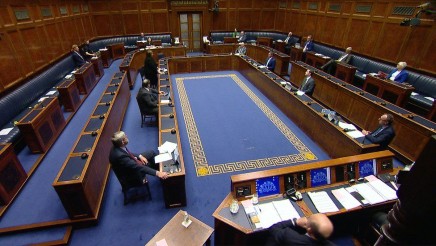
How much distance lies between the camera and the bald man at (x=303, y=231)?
2.17 m

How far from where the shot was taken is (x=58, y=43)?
30.4 feet

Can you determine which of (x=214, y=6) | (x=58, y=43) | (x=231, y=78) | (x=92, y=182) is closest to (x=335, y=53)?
(x=231, y=78)

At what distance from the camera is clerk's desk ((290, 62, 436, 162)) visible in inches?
195

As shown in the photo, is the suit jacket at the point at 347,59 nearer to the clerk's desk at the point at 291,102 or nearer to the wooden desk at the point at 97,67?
the clerk's desk at the point at 291,102

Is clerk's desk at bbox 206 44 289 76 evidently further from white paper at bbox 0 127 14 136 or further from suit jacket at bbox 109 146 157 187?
white paper at bbox 0 127 14 136

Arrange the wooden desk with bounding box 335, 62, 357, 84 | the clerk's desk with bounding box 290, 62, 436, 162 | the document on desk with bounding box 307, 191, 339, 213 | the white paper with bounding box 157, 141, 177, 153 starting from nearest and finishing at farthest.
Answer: the document on desk with bounding box 307, 191, 339, 213 → the white paper with bounding box 157, 141, 177, 153 → the clerk's desk with bounding box 290, 62, 436, 162 → the wooden desk with bounding box 335, 62, 357, 84

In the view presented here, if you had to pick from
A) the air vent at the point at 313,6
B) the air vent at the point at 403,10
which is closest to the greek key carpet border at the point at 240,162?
the air vent at the point at 403,10

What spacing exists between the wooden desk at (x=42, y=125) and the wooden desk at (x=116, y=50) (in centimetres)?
760

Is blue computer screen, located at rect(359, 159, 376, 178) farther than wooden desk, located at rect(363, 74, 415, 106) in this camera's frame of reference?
No

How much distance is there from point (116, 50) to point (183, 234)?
1279 centimetres

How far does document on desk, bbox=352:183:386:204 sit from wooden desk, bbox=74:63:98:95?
8.71m

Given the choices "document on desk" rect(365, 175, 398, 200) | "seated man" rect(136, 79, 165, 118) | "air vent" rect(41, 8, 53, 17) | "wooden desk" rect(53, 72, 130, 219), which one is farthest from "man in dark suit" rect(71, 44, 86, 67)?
"document on desk" rect(365, 175, 398, 200)

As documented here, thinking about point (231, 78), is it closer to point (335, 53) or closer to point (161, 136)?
point (335, 53)

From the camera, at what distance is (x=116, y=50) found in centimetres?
1322
